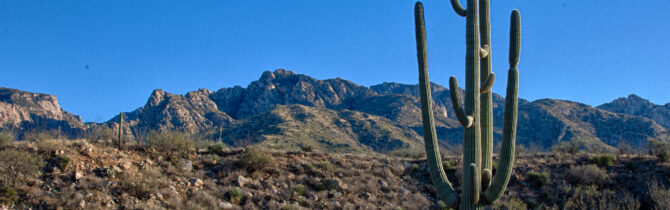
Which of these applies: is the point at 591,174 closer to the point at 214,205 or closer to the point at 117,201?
the point at 214,205

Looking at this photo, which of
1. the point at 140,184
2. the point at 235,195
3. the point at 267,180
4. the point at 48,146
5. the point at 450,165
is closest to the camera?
the point at 140,184

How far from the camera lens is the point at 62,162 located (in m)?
14.8

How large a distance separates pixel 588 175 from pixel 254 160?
14.6 metres

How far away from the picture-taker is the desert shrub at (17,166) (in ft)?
43.4

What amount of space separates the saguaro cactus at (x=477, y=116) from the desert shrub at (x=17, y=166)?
13549mm

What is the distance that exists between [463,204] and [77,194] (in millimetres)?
12468

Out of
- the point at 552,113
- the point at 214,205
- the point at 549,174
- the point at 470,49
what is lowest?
the point at 214,205

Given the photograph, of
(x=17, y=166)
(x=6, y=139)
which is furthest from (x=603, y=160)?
(x=6, y=139)

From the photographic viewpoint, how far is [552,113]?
241ft

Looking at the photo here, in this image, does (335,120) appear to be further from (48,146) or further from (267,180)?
(48,146)

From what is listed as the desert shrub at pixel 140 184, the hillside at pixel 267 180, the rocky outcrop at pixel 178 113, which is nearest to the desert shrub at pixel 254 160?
the hillside at pixel 267 180

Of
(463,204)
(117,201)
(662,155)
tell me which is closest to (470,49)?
(463,204)

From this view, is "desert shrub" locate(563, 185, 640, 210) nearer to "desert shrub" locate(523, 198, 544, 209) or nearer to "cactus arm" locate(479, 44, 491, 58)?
"desert shrub" locate(523, 198, 544, 209)

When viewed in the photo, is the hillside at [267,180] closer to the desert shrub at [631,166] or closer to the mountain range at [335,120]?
the desert shrub at [631,166]
